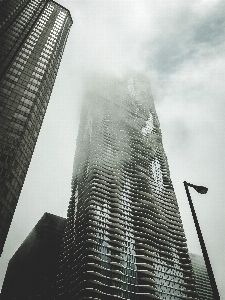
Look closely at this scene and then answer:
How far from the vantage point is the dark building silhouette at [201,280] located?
532ft

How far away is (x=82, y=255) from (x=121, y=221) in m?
27.0

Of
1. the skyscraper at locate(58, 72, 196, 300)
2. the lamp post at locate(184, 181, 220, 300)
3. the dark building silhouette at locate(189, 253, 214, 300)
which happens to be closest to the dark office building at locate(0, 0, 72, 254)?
the skyscraper at locate(58, 72, 196, 300)

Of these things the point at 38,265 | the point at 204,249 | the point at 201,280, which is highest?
the point at 201,280

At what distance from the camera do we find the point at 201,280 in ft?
558

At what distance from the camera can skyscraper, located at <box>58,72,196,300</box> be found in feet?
309

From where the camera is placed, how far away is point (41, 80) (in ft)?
264

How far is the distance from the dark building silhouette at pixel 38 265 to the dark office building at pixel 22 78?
204ft

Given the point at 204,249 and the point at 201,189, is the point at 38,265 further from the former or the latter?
the point at 204,249

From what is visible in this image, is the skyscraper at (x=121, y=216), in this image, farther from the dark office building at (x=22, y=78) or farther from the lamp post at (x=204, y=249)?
the lamp post at (x=204, y=249)

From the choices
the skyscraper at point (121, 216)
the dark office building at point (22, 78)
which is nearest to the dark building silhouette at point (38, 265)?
the skyscraper at point (121, 216)

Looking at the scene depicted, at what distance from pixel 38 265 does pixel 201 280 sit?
114622 millimetres

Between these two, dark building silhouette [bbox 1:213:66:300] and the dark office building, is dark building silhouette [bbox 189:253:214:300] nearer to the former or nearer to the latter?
dark building silhouette [bbox 1:213:66:300]

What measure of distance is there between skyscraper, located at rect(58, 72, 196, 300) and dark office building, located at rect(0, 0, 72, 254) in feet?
156

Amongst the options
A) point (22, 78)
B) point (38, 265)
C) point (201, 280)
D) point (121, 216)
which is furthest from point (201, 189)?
point (201, 280)
